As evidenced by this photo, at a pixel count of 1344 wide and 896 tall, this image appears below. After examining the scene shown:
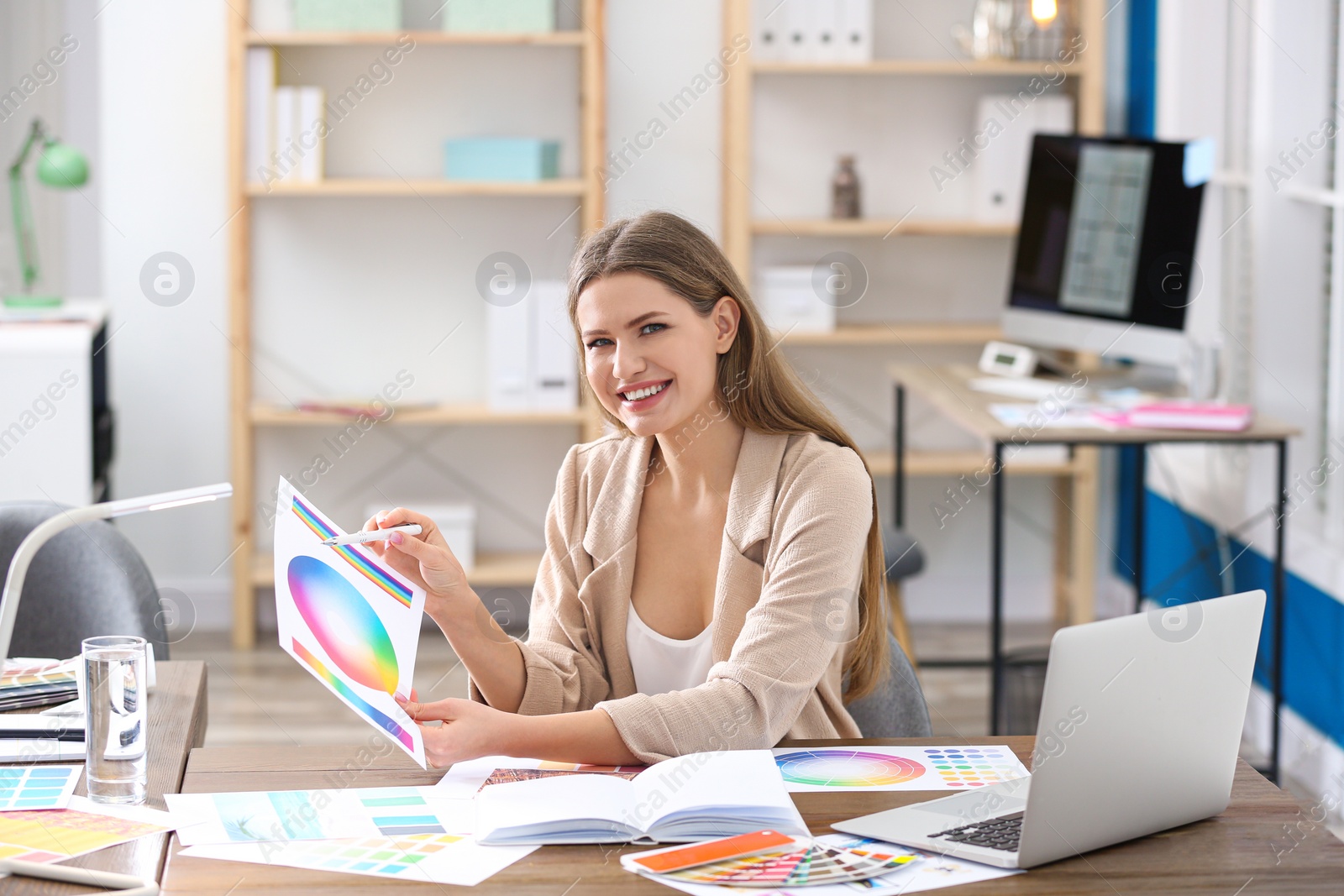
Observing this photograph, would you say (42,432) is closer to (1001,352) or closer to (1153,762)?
(1001,352)

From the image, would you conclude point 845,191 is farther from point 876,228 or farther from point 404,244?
point 404,244

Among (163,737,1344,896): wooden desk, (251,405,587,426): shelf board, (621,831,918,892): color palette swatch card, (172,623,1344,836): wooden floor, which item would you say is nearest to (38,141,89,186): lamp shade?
(251,405,587,426): shelf board

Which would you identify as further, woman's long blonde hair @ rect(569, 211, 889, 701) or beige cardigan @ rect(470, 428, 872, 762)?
woman's long blonde hair @ rect(569, 211, 889, 701)

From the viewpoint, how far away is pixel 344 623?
1433 mm

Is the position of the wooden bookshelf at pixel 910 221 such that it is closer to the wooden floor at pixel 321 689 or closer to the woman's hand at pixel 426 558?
the wooden floor at pixel 321 689

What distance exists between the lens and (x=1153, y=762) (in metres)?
1.24

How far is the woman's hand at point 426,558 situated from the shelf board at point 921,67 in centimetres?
286

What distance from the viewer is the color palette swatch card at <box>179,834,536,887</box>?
121 centimetres

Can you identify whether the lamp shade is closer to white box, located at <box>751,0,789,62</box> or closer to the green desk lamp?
the green desk lamp

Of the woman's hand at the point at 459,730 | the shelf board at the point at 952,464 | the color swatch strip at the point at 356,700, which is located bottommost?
the shelf board at the point at 952,464

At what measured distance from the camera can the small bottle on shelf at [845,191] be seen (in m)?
4.24

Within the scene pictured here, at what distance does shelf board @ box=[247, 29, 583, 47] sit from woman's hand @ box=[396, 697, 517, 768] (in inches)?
115

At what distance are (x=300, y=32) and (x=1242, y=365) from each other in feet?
8.66

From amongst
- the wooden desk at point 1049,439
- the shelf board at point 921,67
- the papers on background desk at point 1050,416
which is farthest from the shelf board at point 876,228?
the papers on background desk at point 1050,416
